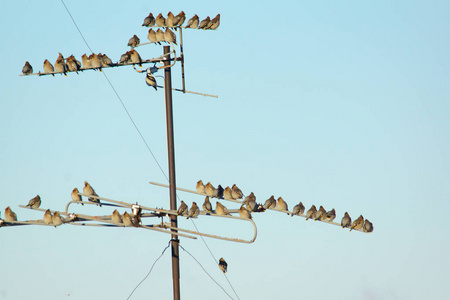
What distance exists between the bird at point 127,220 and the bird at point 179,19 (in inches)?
192

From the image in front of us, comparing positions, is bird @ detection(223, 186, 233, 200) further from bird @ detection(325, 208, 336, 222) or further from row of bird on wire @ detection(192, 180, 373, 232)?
bird @ detection(325, 208, 336, 222)

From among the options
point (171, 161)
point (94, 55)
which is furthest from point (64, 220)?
point (94, 55)

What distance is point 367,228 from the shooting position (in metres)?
23.2

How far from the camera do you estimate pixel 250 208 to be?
19.1 m

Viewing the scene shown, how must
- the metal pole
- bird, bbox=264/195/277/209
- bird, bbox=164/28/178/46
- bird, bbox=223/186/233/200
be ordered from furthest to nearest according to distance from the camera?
bird, bbox=264/195/277/209 < bird, bbox=223/186/233/200 < bird, bbox=164/28/178/46 < the metal pole

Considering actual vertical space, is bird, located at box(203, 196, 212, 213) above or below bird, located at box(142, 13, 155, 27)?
below

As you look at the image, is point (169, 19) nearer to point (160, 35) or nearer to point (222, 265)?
point (160, 35)

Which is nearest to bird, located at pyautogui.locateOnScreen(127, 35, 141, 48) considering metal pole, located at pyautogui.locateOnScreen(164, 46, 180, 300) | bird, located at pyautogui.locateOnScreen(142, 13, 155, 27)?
bird, located at pyautogui.locateOnScreen(142, 13, 155, 27)

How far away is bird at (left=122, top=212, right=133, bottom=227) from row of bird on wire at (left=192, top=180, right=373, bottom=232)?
4.04 ft

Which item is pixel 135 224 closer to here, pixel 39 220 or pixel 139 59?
pixel 39 220

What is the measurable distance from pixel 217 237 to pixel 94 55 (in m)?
6.12

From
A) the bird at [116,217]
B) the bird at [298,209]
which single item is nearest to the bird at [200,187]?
the bird at [298,209]

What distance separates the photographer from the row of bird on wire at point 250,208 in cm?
1873

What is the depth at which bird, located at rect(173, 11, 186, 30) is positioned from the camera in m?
19.8
